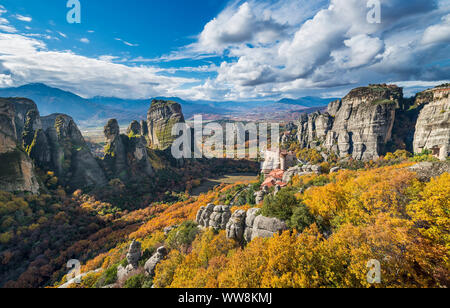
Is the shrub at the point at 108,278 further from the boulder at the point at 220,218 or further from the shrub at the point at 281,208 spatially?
the shrub at the point at 281,208

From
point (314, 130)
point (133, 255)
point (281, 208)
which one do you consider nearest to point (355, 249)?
point (281, 208)

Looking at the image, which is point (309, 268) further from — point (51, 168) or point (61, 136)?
point (61, 136)

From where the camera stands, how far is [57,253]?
35.4 meters

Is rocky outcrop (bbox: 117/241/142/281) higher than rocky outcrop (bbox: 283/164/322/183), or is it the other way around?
rocky outcrop (bbox: 283/164/322/183)

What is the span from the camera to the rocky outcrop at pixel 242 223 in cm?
1931

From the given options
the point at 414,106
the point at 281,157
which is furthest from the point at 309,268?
the point at 414,106

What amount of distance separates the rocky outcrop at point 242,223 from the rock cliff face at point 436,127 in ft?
228

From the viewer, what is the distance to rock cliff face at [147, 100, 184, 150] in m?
103

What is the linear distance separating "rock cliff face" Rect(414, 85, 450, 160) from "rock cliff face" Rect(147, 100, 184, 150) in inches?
4222

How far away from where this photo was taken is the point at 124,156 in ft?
236

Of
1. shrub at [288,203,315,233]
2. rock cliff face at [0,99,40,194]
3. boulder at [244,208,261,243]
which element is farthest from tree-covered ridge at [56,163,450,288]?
rock cliff face at [0,99,40,194]

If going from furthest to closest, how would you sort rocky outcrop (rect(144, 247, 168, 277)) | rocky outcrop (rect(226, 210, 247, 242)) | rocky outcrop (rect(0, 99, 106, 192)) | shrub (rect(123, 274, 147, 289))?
rocky outcrop (rect(0, 99, 106, 192)), rocky outcrop (rect(226, 210, 247, 242)), rocky outcrop (rect(144, 247, 168, 277)), shrub (rect(123, 274, 147, 289))

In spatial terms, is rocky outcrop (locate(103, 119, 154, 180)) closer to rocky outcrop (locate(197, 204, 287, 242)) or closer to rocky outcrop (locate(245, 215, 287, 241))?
rocky outcrop (locate(197, 204, 287, 242))
